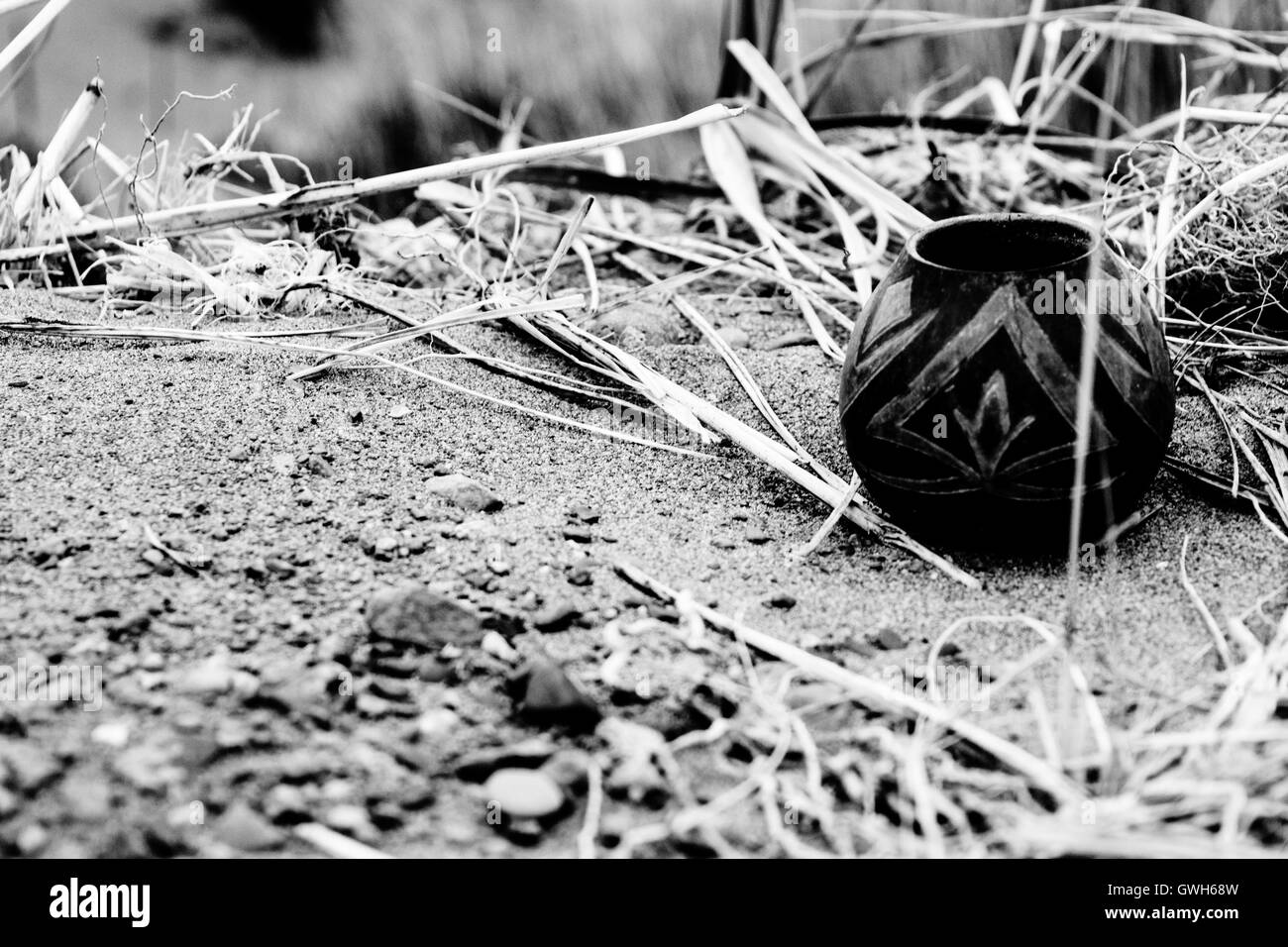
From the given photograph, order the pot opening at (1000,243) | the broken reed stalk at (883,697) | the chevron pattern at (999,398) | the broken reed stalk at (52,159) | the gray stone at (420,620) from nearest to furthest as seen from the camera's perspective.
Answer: the broken reed stalk at (883,697) → the gray stone at (420,620) → the chevron pattern at (999,398) → the pot opening at (1000,243) → the broken reed stalk at (52,159)

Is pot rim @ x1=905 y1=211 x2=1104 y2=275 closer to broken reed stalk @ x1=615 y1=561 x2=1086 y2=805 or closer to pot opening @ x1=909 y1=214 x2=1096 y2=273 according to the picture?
pot opening @ x1=909 y1=214 x2=1096 y2=273

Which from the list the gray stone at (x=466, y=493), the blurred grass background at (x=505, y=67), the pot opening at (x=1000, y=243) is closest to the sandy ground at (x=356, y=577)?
the gray stone at (x=466, y=493)

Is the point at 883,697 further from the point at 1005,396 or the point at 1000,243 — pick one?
the point at 1000,243

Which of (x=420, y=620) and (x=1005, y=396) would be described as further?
(x=1005, y=396)

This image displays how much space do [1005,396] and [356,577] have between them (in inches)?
34.7

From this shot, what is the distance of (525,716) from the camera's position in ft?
4.62

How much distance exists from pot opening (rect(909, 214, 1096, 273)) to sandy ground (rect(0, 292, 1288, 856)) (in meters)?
0.40

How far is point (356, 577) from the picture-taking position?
5.45ft

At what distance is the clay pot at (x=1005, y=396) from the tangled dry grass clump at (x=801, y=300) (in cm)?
11

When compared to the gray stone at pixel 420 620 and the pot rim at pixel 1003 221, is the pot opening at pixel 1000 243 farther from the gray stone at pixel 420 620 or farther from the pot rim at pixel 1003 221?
the gray stone at pixel 420 620

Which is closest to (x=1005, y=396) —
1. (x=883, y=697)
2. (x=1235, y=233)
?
(x=883, y=697)

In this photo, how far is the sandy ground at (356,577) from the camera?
4.17ft

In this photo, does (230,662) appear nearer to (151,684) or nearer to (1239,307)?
(151,684)

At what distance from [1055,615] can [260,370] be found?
1.39 metres
